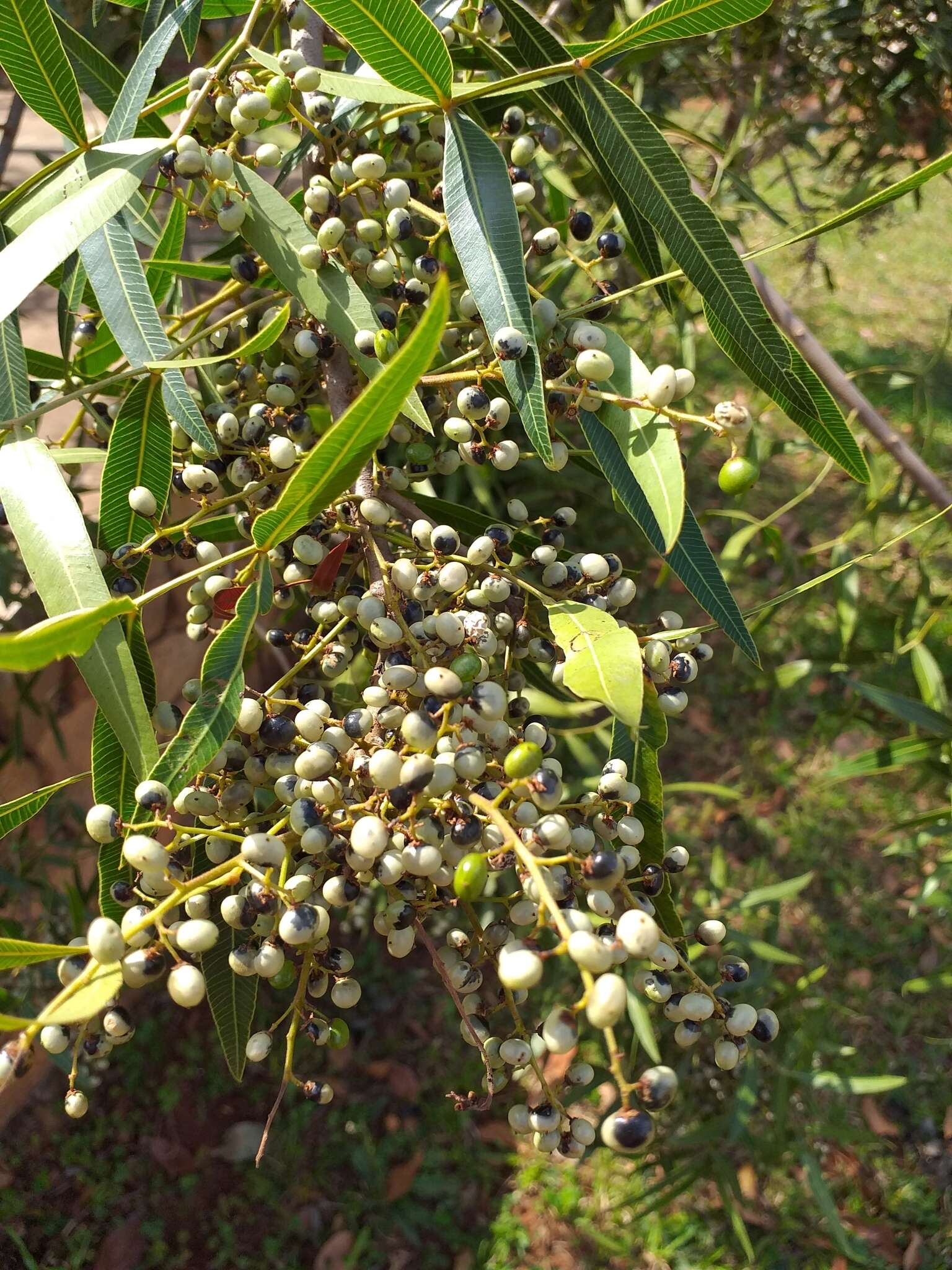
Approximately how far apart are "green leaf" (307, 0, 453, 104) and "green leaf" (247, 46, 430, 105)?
0.04ft

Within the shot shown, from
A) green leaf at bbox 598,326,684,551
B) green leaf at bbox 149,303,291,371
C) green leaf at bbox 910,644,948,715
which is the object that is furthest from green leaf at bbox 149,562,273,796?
green leaf at bbox 910,644,948,715

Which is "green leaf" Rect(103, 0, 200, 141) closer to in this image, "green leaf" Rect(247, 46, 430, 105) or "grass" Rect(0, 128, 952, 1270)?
"green leaf" Rect(247, 46, 430, 105)

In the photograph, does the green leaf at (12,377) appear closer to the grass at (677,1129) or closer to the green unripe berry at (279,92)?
the green unripe berry at (279,92)

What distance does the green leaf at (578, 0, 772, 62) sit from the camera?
0.56 m

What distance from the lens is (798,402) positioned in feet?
2.05

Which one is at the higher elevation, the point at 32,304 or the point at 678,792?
the point at 32,304

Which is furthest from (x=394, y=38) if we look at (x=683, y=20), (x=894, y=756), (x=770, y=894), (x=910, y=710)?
(x=770, y=894)

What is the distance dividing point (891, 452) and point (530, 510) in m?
0.92

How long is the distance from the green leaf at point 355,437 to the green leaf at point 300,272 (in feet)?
0.45

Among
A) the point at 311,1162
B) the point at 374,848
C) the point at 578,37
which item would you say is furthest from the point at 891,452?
the point at 311,1162

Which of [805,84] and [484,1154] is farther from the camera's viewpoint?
[484,1154]

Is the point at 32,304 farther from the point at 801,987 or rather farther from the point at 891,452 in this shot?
the point at 801,987

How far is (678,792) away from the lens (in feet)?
7.61

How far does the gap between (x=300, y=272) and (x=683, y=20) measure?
294mm
